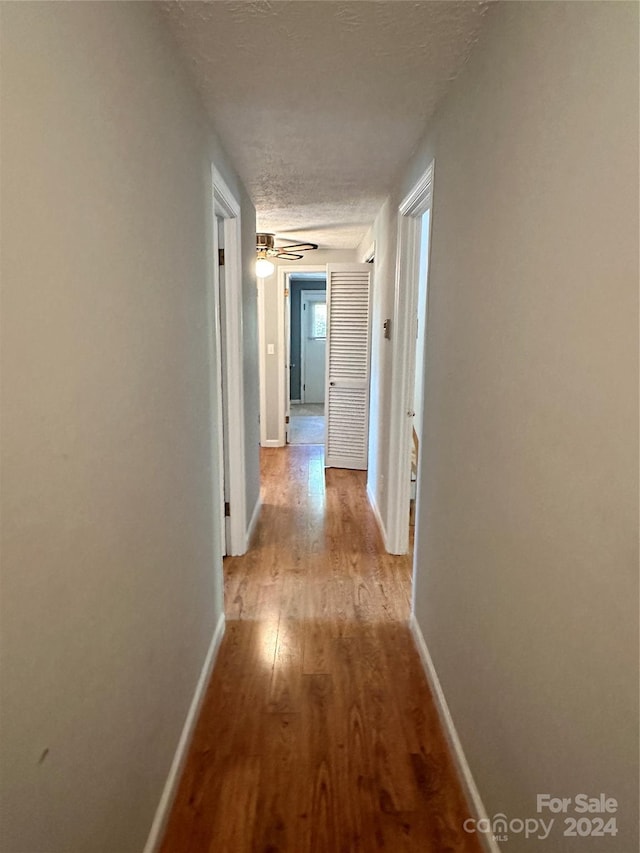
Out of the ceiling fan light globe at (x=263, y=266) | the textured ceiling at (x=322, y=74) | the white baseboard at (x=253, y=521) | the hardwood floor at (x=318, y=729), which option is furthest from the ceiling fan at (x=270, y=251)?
the hardwood floor at (x=318, y=729)

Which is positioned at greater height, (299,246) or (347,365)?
(299,246)

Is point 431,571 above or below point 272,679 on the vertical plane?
above

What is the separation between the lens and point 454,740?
162cm

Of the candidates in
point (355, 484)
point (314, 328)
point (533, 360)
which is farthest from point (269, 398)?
point (533, 360)

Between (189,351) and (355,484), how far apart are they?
10.1 ft

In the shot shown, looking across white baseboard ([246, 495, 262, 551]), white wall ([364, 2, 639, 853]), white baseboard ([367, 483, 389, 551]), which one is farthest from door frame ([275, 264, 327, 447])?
white wall ([364, 2, 639, 853])

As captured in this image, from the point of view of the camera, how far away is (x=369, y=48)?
4.72 feet

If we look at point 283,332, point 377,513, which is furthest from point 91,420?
point 283,332

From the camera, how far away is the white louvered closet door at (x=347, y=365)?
4.52 meters

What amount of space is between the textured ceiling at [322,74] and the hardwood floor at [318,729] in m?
2.21

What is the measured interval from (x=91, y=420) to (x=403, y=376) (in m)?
2.24

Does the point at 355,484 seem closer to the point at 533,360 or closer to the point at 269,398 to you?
the point at 269,398

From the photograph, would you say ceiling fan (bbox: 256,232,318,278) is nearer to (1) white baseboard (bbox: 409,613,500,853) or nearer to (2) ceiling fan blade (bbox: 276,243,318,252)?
(2) ceiling fan blade (bbox: 276,243,318,252)

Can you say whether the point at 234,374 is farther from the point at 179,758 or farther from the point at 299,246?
the point at 299,246
